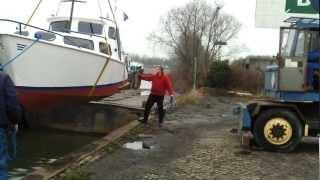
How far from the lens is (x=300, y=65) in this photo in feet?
35.6

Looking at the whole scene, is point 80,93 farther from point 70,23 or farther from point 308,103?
point 308,103

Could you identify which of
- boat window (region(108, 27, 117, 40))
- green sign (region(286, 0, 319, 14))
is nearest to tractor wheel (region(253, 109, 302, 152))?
green sign (region(286, 0, 319, 14))

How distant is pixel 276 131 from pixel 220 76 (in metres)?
28.3

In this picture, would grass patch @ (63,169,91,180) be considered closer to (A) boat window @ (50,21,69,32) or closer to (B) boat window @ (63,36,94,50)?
(B) boat window @ (63,36,94,50)

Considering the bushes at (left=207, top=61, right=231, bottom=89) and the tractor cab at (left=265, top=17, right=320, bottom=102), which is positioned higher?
the tractor cab at (left=265, top=17, right=320, bottom=102)

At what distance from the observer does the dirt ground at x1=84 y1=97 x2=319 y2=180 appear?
28.7 feet

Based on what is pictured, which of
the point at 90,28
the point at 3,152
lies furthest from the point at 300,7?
the point at 90,28

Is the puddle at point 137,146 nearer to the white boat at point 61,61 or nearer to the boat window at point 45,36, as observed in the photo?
the white boat at point 61,61

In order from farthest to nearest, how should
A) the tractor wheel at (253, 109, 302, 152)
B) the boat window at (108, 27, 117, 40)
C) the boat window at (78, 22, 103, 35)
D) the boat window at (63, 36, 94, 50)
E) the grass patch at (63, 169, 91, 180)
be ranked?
the boat window at (108, 27, 117, 40)
the boat window at (78, 22, 103, 35)
the boat window at (63, 36, 94, 50)
the tractor wheel at (253, 109, 302, 152)
the grass patch at (63, 169, 91, 180)

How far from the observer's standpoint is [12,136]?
7133 mm

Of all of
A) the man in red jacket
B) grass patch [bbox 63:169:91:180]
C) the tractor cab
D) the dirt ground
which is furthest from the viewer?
the man in red jacket

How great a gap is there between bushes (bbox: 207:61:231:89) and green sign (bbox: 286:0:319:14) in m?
34.3

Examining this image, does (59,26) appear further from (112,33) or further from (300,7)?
(300,7)

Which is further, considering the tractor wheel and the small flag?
the small flag
